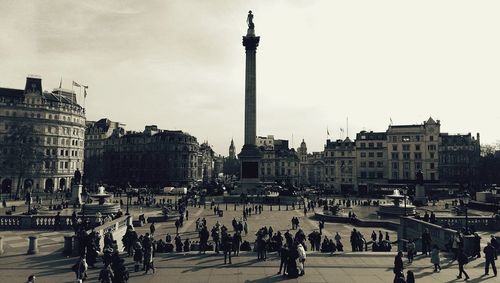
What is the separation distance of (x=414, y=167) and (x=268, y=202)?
5064cm

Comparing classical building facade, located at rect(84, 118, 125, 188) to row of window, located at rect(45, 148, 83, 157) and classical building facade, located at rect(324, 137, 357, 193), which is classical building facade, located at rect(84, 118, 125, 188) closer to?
row of window, located at rect(45, 148, 83, 157)

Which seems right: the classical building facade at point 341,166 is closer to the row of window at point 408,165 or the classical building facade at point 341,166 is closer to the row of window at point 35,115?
the row of window at point 408,165

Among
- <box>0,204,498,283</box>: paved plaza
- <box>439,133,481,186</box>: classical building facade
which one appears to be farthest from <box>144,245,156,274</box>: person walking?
<box>439,133,481,186</box>: classical building facade

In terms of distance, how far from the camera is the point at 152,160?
123m

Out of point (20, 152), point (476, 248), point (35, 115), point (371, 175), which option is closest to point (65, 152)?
point (35, 115)

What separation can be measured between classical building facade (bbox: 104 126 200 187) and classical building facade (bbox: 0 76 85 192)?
2388 cm

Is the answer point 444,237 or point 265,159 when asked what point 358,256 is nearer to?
point 444,237

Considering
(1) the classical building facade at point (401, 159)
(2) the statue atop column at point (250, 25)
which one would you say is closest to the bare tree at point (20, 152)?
(2) the statue atop column at point (250, 25)

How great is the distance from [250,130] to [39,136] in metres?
49.6

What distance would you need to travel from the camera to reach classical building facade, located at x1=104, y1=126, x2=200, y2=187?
4818 inches

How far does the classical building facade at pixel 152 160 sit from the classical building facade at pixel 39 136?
23880 millimetres

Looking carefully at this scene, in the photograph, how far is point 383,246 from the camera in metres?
25.2

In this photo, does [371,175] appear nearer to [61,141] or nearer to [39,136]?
[61,141]

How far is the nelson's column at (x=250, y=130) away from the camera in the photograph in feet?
264
